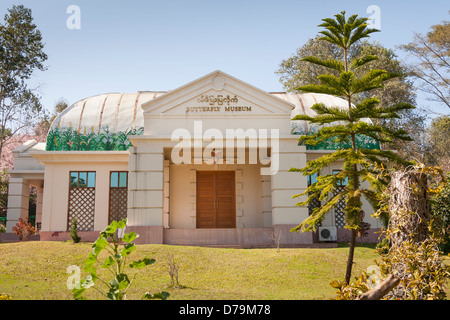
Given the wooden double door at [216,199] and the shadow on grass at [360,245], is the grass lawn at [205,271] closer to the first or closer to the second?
the shadow on grass at [360,245]

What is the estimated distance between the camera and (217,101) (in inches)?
712

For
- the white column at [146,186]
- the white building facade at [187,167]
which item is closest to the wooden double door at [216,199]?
the white building facade at [187,167]

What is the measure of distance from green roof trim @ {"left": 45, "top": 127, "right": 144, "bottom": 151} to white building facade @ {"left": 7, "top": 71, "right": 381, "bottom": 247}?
1.6 inches

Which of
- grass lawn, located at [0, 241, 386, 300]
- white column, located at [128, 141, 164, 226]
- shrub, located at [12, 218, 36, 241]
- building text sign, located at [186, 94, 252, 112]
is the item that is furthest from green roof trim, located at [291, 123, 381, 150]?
shrub, located at [12, 218, 36, 241]

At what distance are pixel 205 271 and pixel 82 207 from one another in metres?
7.98

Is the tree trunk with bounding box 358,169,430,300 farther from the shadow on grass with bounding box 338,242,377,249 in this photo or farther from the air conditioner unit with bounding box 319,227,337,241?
the air conditioner unit with bounding box 319,227,337,241

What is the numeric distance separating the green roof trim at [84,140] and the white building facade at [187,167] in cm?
4

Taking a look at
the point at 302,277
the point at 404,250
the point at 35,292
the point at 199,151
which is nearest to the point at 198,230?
the point at 199,151

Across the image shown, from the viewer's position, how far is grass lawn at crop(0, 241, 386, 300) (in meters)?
10.4

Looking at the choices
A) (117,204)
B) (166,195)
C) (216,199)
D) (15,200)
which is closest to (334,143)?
(216,199)

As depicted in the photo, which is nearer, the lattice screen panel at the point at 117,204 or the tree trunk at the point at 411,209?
the tree trunk at the point at 411,209

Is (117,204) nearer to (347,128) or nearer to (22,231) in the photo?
(22,231)

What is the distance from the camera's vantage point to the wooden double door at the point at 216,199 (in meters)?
19.8
